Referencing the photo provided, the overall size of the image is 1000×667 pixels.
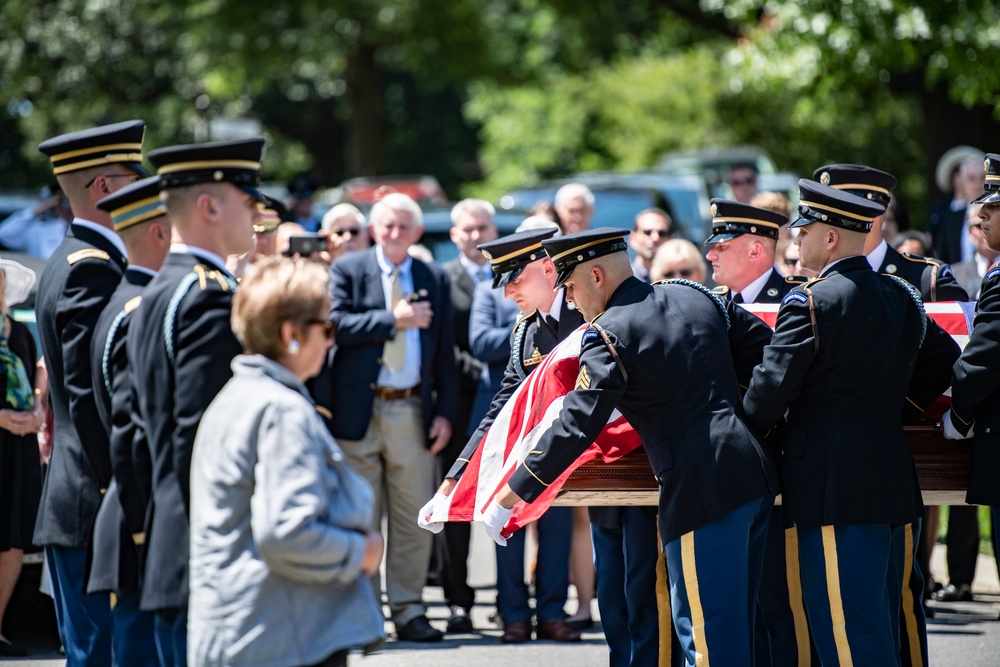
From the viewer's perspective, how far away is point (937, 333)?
558cm

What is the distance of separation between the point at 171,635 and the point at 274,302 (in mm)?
1159

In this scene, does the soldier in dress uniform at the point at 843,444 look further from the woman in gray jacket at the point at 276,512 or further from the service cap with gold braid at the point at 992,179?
the woman in gray jacket at the point at 276,512

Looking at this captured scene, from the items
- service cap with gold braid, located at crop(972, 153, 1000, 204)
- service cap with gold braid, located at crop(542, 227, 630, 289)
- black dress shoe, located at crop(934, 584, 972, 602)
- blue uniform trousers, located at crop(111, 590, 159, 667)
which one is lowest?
black dress shoe, located at crop(934, 584, 972, 602)

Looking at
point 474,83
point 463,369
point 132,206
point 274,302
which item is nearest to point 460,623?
point 463,369

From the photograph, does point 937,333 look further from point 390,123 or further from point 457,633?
point 390,123

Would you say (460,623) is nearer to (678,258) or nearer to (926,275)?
(678,258)

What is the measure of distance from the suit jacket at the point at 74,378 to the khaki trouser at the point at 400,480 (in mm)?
2647

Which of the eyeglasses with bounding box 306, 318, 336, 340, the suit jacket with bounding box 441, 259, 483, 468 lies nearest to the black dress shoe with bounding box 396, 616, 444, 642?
the suit jacket with bounding box 441, 259, 483, 468

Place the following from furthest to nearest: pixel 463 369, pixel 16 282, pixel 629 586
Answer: pixel 463 369 → pixel 16 282 → pixel 629 586

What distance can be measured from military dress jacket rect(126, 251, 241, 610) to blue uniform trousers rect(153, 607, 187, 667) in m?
0.07

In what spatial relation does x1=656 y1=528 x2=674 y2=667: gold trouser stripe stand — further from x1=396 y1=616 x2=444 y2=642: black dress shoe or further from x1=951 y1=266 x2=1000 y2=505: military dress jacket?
x1=396 y1=616 x2=444 y2=642: black dress shoe

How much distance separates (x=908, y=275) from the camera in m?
7.02

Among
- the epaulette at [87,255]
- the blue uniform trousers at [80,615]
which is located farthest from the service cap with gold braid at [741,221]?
the blue uniform trousers at [80,615]

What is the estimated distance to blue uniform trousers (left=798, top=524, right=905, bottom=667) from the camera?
16.9 feet
